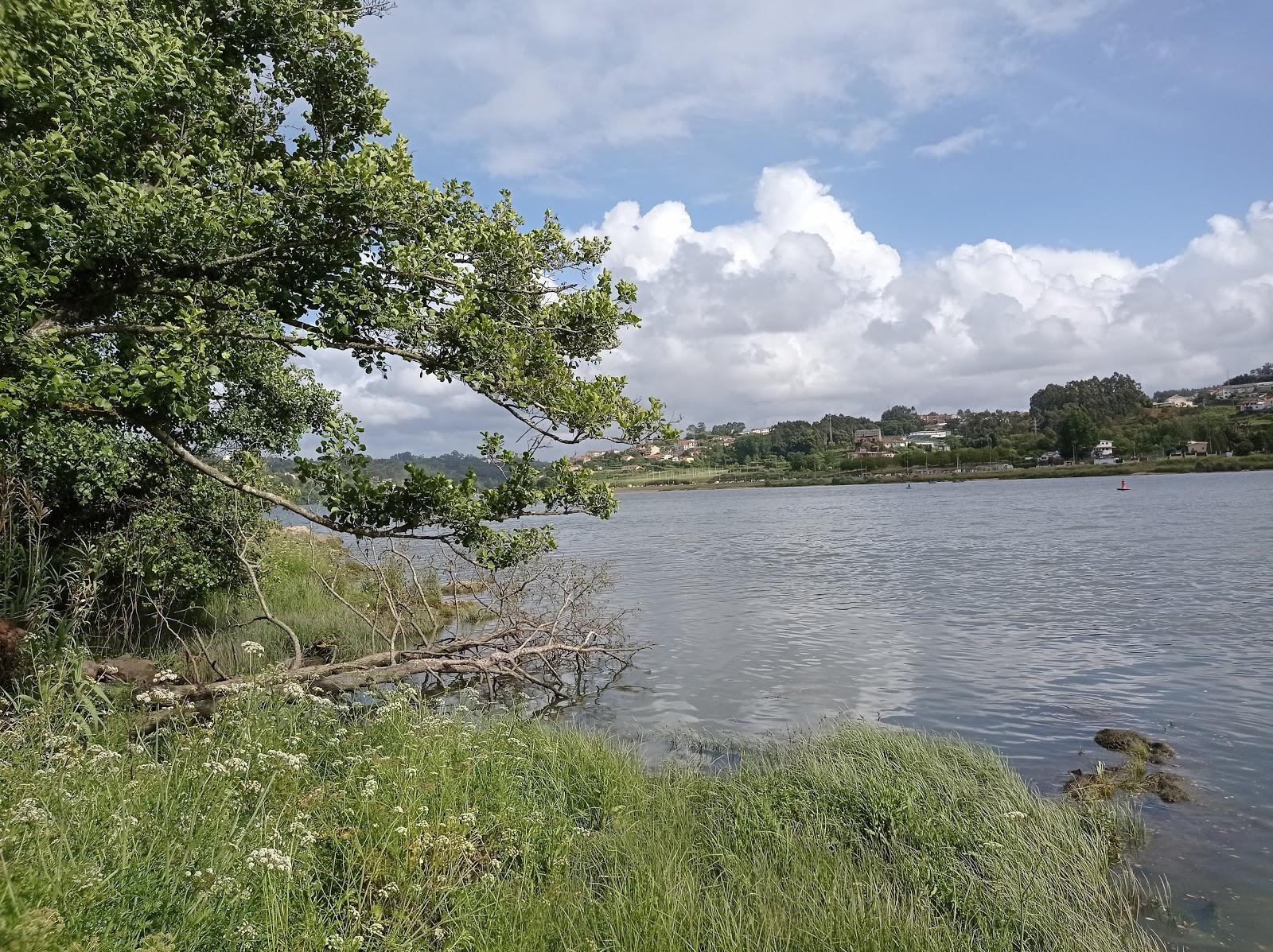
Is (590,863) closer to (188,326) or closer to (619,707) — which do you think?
(188,326)

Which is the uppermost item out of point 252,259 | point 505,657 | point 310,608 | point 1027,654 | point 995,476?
point 252,259

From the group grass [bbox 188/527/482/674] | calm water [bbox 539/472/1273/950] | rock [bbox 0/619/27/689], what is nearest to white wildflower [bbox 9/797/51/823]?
rock [bbox 0/619/27/689]

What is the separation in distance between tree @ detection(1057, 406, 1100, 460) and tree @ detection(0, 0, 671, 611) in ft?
546

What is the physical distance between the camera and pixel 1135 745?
12.5 m

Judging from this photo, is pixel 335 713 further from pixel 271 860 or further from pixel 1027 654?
pixel 1027 654

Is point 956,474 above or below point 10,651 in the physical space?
below

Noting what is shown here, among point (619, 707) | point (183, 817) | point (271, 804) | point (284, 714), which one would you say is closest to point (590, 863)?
point (271, 804)

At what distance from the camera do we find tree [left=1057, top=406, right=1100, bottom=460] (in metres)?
153

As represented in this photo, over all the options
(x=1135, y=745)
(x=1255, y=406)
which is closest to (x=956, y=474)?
(x=1255, y=406)

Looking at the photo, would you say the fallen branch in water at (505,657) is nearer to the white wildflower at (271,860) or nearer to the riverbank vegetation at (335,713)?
the riverbank vegetation at (335,713)

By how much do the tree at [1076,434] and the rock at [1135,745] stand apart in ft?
523

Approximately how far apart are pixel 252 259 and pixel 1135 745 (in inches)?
557

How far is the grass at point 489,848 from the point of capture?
15.9ft

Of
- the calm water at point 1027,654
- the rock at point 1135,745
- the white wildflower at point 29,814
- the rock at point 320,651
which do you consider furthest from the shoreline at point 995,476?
the white wildflower at point 29,814
